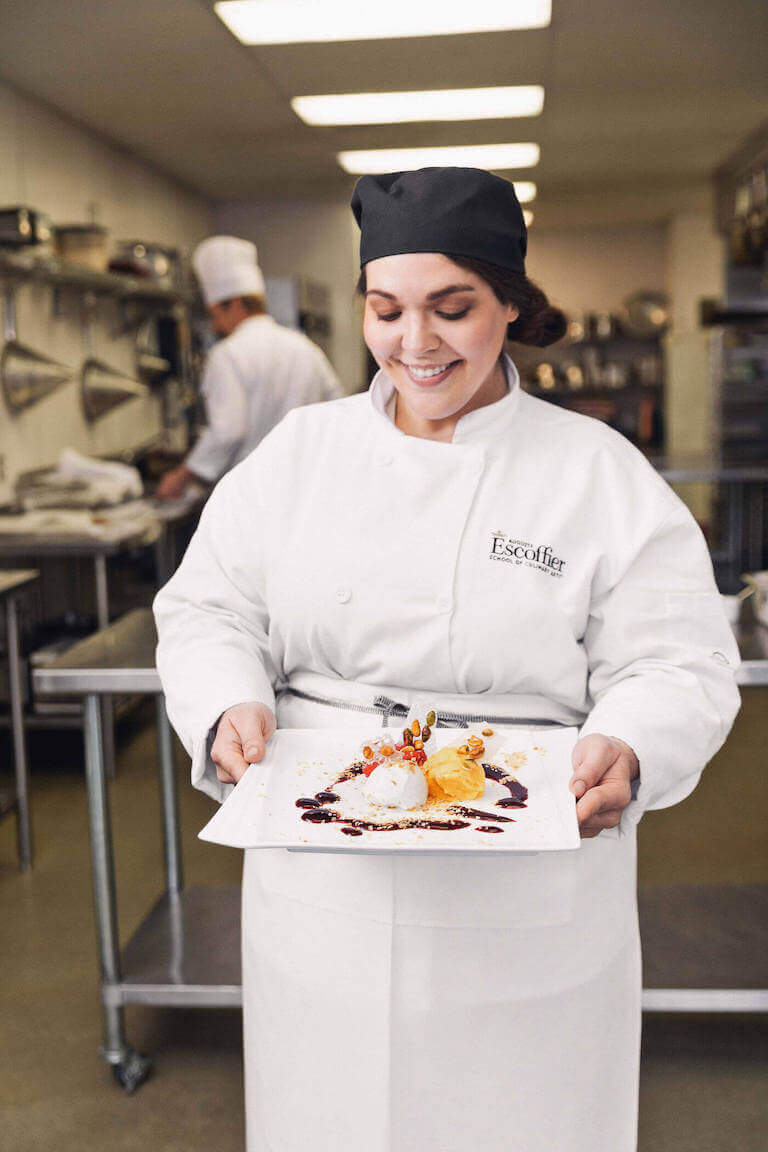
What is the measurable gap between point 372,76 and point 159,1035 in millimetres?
3777

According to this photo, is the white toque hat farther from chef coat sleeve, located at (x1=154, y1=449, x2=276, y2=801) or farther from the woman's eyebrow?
the woman's eyebrow

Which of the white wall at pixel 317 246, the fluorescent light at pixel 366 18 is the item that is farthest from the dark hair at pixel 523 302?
the white wall at pixel 317 246

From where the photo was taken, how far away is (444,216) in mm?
1185

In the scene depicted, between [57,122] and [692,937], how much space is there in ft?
14.6

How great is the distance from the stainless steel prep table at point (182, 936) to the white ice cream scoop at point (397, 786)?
2.71ft

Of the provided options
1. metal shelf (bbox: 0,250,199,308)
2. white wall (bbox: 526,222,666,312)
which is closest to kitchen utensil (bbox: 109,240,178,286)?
metal shelf (bbox: 0,250,199,308)

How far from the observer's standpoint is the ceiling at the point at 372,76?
3963 mm

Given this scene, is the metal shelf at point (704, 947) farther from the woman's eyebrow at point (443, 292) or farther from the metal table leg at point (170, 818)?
the woman's eyebrow at point (443, 292)

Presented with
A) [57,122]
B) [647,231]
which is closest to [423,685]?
[57,122]

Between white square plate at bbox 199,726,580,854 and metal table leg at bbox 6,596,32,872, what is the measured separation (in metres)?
2.06

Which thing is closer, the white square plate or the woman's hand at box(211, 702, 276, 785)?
the white square plate

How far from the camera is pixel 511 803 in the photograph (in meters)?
1.14

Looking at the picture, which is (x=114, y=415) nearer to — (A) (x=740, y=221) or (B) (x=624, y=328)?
(A) (x=740, y=221)

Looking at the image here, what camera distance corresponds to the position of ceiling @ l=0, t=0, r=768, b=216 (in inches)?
156
